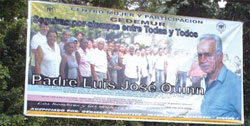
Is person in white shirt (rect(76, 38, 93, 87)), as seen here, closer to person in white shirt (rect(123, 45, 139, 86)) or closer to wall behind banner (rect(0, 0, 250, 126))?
person in white shirt (rect(123, 45, 139, 86))

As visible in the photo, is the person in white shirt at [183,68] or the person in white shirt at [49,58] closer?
the person in white shirt at [49,58]

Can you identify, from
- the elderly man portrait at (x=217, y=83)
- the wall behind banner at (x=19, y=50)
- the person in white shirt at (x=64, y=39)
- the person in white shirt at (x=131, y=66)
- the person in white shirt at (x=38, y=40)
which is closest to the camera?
the person in white shirt at (x=38, y=40)

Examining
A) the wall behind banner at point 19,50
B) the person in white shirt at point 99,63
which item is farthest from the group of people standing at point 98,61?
the wall behind banner at point 19,50

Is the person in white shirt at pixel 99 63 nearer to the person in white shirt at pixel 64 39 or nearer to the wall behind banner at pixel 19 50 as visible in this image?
the person in white shirt at pixel 64 39

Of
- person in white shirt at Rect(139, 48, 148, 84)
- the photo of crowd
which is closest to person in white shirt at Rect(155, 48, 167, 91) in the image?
the photo of crowd

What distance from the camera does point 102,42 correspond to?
6.05m

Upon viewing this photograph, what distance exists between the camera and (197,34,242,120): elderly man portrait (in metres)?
6.31

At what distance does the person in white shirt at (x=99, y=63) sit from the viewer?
598 cm

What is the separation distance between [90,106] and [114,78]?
0.63 metres

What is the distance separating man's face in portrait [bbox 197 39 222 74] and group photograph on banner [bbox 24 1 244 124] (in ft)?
0.06

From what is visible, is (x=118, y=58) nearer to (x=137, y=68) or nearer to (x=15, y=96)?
(x=137, y=68)

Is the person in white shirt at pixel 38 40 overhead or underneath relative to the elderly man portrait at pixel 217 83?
overhead

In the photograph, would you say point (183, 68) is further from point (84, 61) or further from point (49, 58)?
point (49, 58)

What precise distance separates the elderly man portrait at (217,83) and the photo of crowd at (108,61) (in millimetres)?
139
